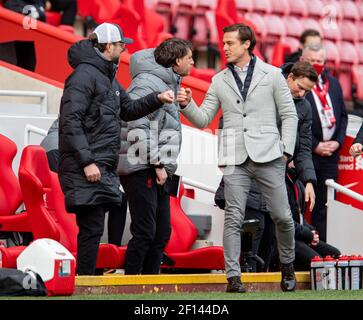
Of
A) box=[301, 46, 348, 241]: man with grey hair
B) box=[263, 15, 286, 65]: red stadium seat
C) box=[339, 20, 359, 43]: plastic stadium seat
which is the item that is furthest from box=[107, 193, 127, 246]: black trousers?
box=[339, 20, 359, 43]: plastic stadium seat

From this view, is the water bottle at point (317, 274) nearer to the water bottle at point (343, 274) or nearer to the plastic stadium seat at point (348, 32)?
the water bottle at point (343, 274)

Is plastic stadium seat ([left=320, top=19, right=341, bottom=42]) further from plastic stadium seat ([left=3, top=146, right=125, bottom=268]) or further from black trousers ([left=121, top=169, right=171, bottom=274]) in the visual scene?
black trousers ([left=121, top=169, right=171, bottom=274])

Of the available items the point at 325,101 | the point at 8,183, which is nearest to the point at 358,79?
the point at 325,101

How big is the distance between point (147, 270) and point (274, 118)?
1505mm

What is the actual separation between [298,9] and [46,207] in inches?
358

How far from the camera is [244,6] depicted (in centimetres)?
1806

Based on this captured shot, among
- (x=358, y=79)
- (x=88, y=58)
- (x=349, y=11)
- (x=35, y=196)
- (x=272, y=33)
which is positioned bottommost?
(x=35, y=196)

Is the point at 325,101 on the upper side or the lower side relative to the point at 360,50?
lower

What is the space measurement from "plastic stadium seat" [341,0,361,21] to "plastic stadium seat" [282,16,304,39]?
1015mm

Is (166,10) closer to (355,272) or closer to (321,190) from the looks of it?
(321,190)

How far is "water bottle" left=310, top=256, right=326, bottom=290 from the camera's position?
9896 millimetres

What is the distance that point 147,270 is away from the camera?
1002 centimetres
